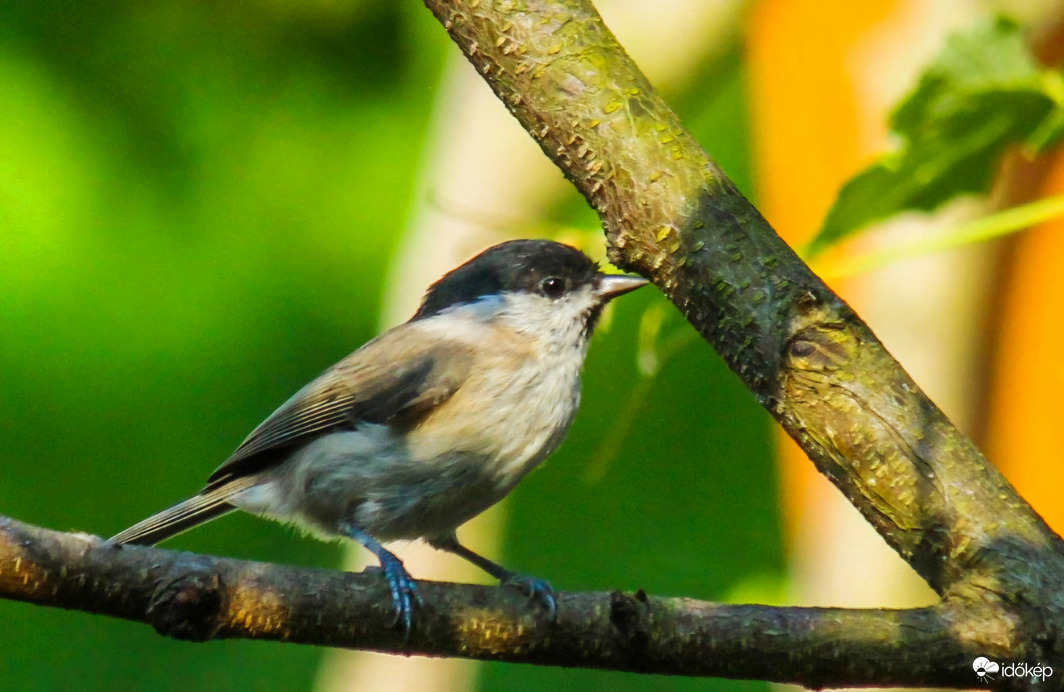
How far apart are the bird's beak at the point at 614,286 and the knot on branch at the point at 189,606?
1.54 m

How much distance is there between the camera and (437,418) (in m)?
2.57

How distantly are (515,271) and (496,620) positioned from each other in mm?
1460

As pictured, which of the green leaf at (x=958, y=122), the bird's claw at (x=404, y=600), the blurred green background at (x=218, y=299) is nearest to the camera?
the bird's claw at (x=404, y=600)

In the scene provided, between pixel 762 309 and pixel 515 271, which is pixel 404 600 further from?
pixel 515 271

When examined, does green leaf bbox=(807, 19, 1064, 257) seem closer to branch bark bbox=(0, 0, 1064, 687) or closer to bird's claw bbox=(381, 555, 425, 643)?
branch bark bbox=(0, 0, 1064, 687)

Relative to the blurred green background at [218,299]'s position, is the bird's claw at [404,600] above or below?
below

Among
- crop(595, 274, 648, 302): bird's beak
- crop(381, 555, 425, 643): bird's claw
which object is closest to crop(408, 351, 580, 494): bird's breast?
crop(595, 274, 648, 302): bird's beak

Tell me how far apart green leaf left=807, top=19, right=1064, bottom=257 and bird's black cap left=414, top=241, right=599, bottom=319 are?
112cm

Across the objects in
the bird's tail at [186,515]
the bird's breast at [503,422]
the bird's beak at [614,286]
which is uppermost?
the bird's beak at [614,286]

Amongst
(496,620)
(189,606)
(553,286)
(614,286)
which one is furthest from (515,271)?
(189,606)

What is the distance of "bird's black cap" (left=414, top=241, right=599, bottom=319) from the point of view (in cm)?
296

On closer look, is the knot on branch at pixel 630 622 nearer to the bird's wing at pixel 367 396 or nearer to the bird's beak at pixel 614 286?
the bird's wing at pixel 367 396

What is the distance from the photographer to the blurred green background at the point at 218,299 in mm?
6184

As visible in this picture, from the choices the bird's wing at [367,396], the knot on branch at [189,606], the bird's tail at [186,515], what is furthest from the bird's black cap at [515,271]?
the knot on branch at [189,606]
